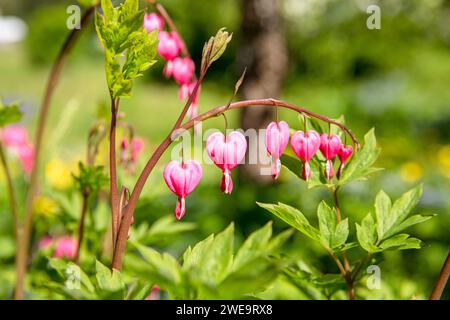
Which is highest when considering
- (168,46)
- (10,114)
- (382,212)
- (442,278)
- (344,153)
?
(168,46)

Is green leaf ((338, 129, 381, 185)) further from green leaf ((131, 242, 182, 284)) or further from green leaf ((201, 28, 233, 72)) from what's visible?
green leaf ((131, 242, 182, 284))

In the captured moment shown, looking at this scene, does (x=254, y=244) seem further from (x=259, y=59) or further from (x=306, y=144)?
(x=259, y=59)

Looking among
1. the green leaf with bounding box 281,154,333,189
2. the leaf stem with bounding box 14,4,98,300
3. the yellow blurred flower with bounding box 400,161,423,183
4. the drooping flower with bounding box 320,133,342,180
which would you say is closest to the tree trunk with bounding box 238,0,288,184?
the yellow blurred flower with bounding box 400,161,423,183

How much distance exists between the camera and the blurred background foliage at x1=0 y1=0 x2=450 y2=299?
9.12ft

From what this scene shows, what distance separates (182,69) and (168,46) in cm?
6

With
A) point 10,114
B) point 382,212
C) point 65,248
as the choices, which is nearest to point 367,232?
point 382,212

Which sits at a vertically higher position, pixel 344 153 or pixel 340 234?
pixel 344 153

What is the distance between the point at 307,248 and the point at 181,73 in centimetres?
157

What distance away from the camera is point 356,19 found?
A: 1129 cm

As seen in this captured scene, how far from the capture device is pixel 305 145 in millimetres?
1040

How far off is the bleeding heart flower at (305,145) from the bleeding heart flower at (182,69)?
363 millimetres

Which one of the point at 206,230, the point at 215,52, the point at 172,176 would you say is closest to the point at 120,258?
the point at 172,176

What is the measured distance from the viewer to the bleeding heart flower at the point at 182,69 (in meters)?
1.31
